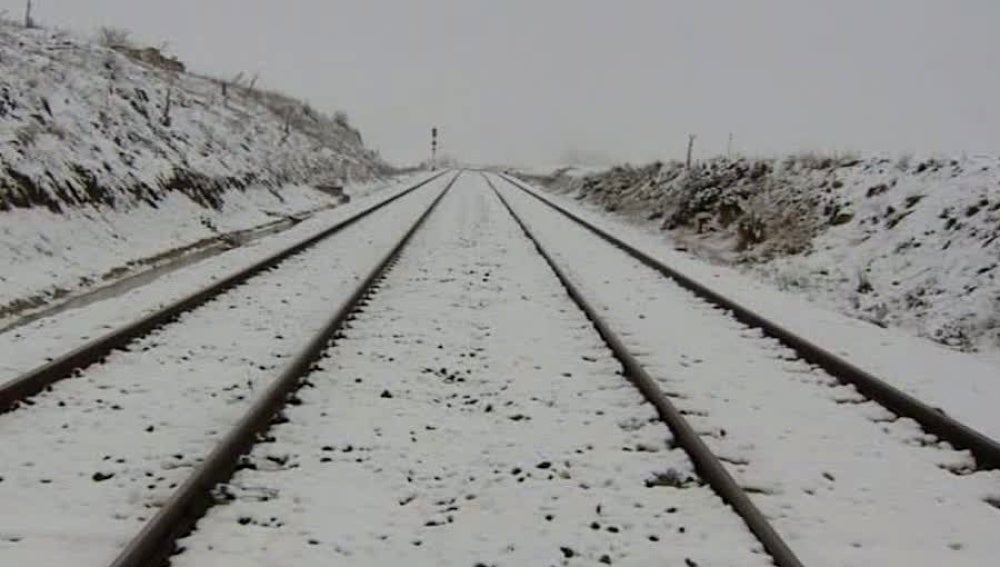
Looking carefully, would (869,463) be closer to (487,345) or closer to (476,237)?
(487,345)

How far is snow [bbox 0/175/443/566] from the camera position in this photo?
154 inches

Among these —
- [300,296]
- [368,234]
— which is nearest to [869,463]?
[300,296]

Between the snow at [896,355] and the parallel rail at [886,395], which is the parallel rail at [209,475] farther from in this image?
the snow at [896,355]

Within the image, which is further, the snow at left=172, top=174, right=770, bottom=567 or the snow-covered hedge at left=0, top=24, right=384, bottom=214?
the snow-covered hedge at left=0, top=24, right=384, bottom=214

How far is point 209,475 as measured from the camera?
4.29m

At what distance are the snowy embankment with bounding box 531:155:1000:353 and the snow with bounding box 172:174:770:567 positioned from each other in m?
5.41

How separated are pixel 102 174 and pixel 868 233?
13.1 metres

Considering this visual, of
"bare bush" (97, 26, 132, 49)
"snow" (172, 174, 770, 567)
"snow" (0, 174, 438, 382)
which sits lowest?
"snow" (0, 174, 438, 382)

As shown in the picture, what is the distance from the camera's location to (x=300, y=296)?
10.2 m

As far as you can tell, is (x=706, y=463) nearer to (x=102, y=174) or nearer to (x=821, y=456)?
(x=821, y=456)

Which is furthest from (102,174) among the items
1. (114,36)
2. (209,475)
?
(114,36)

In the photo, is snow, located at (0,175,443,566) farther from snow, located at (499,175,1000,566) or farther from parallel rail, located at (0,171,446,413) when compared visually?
snow, located at (499,175,1000,566)

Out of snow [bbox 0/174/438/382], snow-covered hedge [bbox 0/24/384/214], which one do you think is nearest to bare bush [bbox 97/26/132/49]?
snow-covered hedge [bbox 0/24/384/214]

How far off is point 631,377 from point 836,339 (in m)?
3.55
